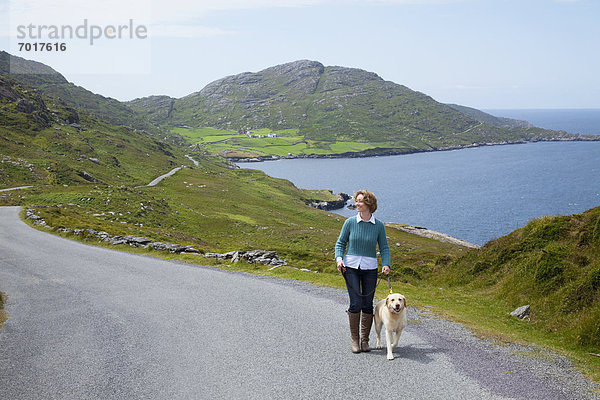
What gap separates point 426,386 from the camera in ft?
29.2

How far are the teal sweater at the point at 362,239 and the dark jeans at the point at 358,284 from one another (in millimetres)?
439

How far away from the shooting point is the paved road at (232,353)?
9109mm

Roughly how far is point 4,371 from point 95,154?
141 meters

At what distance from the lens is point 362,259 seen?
10.7m

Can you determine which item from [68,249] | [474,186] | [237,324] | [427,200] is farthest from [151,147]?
[237,324]

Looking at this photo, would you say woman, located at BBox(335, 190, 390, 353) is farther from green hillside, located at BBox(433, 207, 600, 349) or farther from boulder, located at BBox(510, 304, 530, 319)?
boulder, located at BBox(510, 304, 530, 319)

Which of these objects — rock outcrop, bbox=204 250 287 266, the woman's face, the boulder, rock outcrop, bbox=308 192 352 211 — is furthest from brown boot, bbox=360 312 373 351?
rock outcrop, bbox=308 192 352 211

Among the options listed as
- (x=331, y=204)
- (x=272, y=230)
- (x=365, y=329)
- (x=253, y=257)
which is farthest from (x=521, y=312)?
(x=331, y=204)

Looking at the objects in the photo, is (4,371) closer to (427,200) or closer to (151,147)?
(427,200)

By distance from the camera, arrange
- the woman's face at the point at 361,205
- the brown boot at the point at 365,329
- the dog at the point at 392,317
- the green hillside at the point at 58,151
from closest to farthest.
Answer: the dog at the point at 392,317
the woman's face at the point at 361,205
the brown boot at the point at 365,329
the green hillside at the point at 58,151

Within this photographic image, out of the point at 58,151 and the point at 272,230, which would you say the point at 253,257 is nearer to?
the point at 272,230

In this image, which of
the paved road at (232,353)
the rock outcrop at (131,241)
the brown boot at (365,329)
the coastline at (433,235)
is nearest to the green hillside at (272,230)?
the rock outcrop at (131,241)

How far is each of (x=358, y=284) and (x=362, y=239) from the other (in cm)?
121

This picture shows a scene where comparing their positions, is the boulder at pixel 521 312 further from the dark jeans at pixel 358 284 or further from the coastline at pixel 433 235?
the coastline at pixel 433 235
